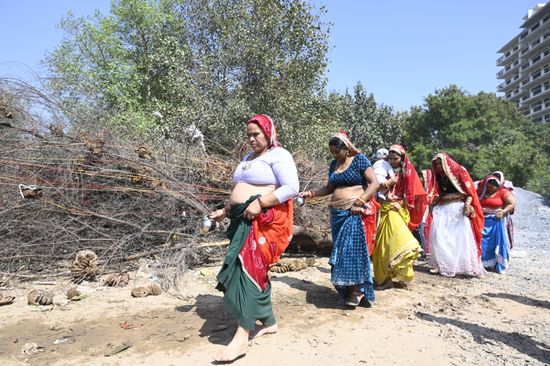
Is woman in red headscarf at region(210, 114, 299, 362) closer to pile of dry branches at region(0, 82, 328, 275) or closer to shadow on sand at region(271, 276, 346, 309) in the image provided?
shadow on sand at region(271, 276, 346, 309)

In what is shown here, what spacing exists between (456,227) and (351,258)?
2.63 m

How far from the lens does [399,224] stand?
4.62 meters

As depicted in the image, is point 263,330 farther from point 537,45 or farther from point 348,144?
point 537,45

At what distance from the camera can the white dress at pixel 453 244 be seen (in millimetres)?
5559

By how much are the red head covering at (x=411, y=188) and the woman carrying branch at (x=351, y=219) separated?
1175 mm

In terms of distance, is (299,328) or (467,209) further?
(467,209)

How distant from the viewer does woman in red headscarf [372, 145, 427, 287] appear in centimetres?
444

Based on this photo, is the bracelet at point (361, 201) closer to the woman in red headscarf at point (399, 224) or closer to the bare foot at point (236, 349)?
the woman in red headscarf at point (399, 224)

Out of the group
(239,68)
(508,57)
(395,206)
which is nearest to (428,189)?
(395,206)

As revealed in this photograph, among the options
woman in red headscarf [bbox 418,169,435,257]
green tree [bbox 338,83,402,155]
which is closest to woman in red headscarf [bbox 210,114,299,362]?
woman in red headscarf [bbox 418,169,435,257]

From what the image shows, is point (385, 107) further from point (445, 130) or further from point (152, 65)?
point (152, 65)

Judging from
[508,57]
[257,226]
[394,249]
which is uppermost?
[508,57]

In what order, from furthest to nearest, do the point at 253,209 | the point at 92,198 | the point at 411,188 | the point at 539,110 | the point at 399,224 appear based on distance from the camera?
the point at 539,110
the point at 92,198
the point at 411,188
the point at 399,224
the point at 253,209

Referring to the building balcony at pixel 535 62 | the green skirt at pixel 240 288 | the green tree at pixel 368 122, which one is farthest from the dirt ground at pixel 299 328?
the building balcony at pixel 535 62
